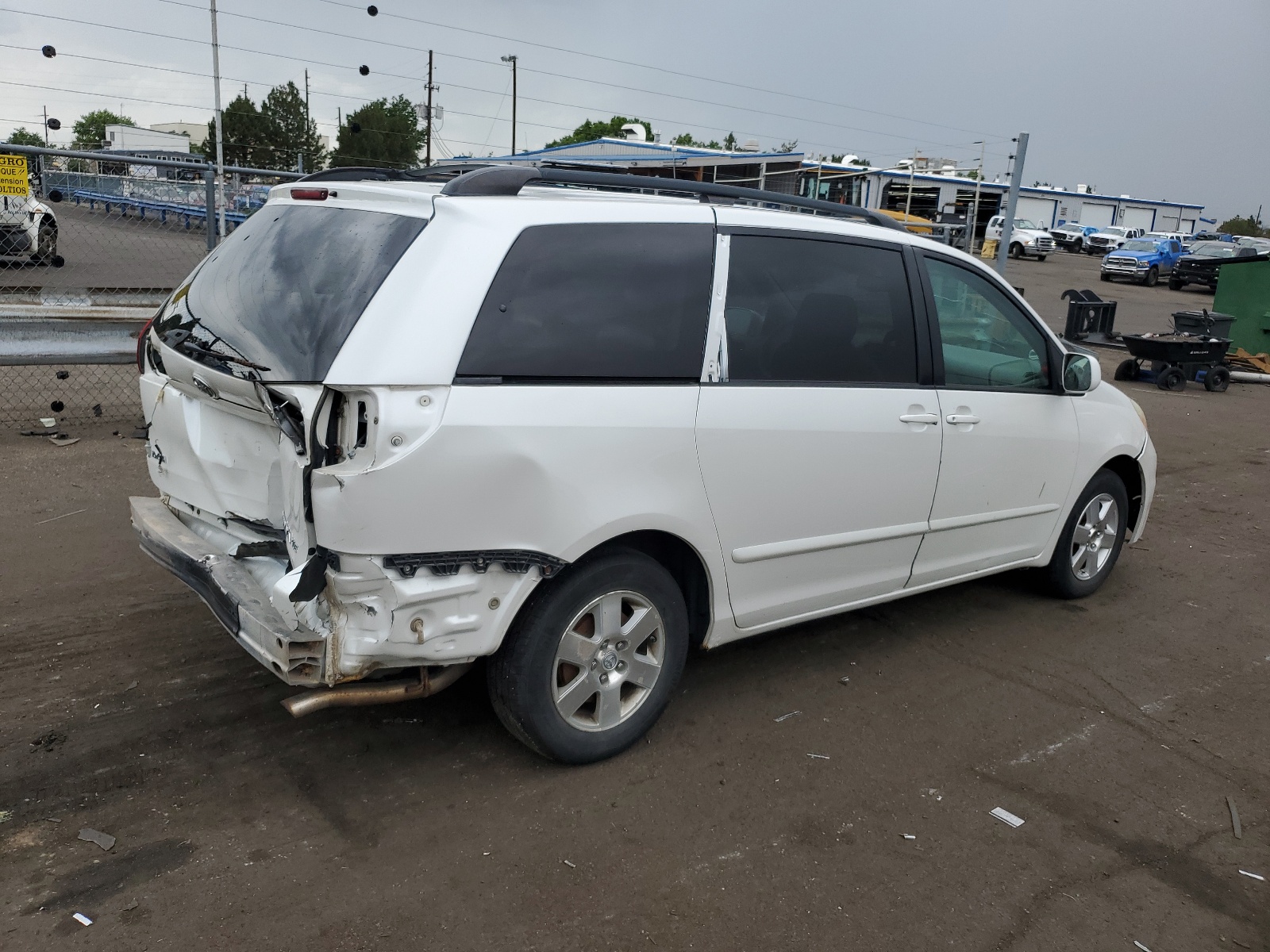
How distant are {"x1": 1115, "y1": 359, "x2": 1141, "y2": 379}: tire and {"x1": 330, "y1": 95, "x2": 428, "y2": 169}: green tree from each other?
53.7 metres

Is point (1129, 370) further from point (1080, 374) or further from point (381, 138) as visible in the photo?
point (381, 138)

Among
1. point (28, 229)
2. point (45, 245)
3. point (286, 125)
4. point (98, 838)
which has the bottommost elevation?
point (98, 838)

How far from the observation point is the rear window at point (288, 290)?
9.66ft

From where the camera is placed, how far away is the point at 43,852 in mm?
2881

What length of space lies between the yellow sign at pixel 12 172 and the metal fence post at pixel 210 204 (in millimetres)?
1273

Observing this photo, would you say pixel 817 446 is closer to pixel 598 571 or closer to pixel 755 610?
pixel 755 610

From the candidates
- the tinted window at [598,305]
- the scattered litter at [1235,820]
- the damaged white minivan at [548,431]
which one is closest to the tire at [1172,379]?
the damaged white minivan at [548,431]

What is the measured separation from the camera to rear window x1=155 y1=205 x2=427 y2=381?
116 inches

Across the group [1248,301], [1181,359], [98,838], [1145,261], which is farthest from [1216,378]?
→ [1145,261]

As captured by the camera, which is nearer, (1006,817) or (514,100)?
(1006,817)

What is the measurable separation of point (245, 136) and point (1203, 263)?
181ft

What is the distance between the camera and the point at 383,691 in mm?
3158

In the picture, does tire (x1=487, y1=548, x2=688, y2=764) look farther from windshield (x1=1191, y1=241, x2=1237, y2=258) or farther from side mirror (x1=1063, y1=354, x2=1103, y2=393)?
windshield (x1=1191, y1=241, x2=1237, y2=258)

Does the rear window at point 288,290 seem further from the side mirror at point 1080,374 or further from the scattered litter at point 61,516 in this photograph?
the side mirror at point 1080,374
